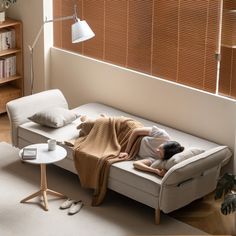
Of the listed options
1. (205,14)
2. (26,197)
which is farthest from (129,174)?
(205,14)

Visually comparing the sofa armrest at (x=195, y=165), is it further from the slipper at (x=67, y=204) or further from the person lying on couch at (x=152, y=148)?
the slipper at (x=67, y=204)

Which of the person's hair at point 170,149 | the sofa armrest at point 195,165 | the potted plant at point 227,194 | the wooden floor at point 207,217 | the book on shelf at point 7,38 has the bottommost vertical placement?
the wooden floor at point 207,217

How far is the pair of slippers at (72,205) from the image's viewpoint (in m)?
5.31

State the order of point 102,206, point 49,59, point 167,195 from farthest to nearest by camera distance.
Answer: point 49,59, point 102,206, point 167,195

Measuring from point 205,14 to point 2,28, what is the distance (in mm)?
2539

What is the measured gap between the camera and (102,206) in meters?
5.44

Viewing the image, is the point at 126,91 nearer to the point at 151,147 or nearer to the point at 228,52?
the point at 151,147

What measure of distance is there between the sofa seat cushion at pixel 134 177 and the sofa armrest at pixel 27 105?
123cm

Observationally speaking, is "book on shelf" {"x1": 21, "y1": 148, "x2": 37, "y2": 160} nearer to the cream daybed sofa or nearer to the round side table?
the round side table

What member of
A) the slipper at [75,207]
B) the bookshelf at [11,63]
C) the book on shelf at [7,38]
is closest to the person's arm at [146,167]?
the slipper at [75,207]

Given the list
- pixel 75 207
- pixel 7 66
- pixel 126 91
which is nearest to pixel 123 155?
pixel 75 207

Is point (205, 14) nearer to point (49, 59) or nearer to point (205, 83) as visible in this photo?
point (205, 83)

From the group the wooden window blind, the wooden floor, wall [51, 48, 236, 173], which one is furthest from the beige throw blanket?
the wooden window blind

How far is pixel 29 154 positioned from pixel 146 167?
929 millimetres
